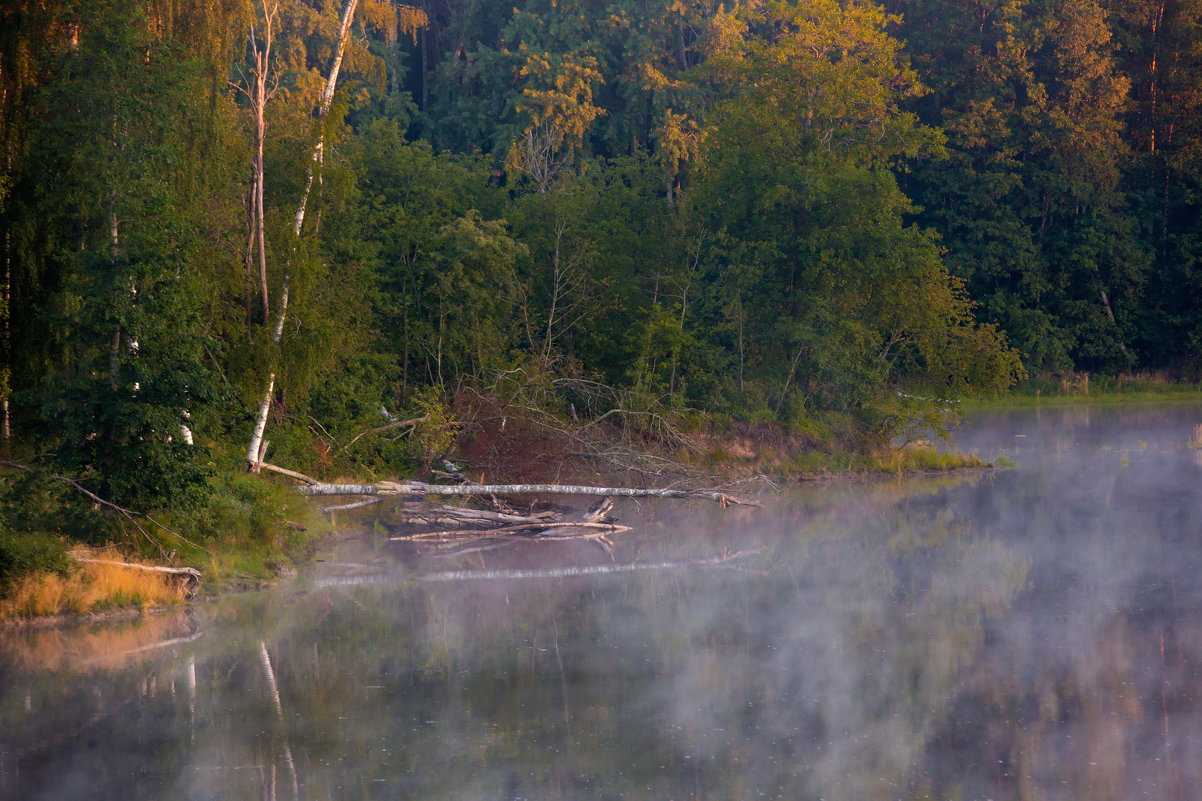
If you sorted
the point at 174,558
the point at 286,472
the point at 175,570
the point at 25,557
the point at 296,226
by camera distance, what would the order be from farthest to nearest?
the point at 296,226 → the point at 286,472 → the point at 174,558 → the point at 175,570 → the point at 25,557

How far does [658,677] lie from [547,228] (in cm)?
1957

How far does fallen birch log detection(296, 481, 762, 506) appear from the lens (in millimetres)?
20609

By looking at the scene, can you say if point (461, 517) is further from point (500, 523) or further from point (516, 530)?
point (516, 530)

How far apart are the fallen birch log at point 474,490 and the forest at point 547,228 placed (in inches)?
47.6

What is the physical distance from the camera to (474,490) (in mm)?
21703

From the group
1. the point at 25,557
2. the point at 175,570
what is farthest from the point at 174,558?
the point at 25,557

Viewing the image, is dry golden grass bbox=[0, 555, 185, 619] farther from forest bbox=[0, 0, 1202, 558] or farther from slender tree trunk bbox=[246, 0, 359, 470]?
slender tree trunk bbox=[246, 0, 359, 470]

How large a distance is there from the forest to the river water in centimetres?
277

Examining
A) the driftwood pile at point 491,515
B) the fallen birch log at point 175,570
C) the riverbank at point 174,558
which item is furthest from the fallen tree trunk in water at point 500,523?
the fallen birch log at point 175,570

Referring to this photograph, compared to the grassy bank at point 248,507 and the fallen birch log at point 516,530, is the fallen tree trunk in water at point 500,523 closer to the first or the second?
the fallen birch log at point 516,530

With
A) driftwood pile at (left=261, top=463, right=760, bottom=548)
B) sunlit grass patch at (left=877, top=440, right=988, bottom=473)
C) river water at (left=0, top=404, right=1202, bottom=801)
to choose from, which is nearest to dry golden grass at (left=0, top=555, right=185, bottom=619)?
river water at (left=0, top=404, right=1202, bottom=801)

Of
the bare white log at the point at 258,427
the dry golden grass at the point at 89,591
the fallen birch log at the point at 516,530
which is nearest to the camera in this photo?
the dry golden grass at the point at 89,591

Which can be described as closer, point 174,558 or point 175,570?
point 175,570

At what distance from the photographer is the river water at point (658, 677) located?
10.4 metres
